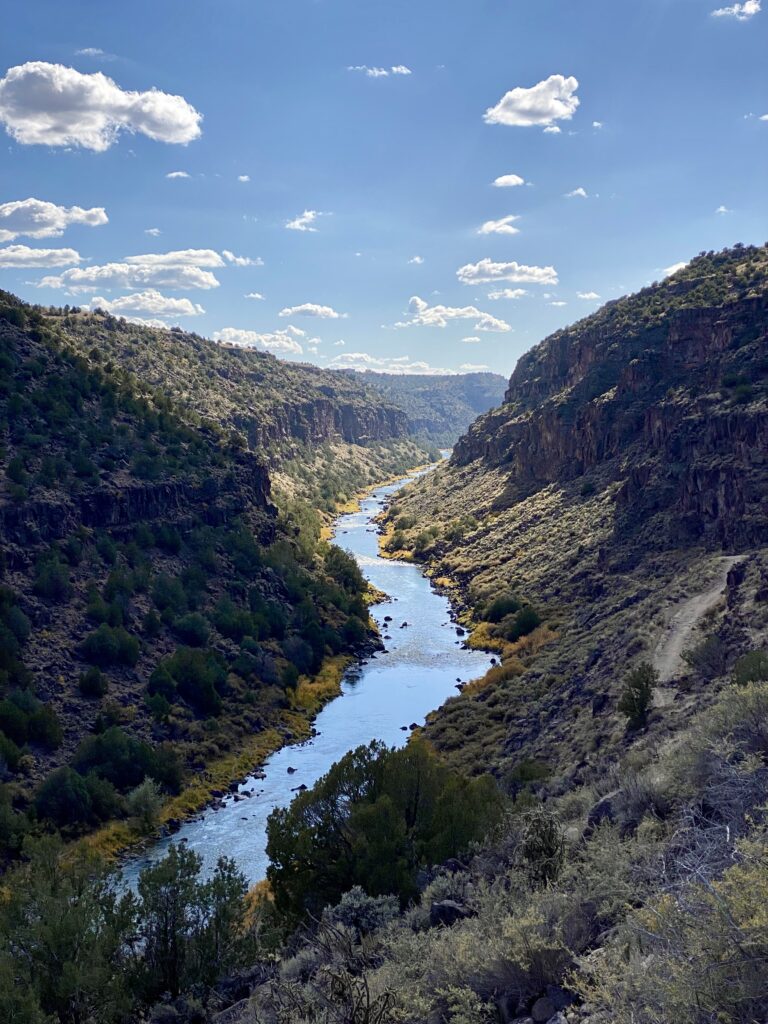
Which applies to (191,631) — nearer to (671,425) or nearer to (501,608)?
(501,608)

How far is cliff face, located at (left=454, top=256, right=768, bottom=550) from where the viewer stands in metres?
51.2

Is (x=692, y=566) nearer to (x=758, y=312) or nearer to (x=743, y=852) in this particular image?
(x=758, y=312)

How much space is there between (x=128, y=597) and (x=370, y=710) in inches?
686

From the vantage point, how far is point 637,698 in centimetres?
2947

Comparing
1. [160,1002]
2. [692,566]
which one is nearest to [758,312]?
[692,566]

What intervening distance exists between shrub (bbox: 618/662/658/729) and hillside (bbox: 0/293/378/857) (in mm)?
23694

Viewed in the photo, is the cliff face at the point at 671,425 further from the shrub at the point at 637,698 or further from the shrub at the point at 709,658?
the shrub at the point at 637,698

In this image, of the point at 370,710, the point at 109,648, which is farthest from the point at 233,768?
the point at 370,710

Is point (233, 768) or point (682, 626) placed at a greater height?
point (682, 626)

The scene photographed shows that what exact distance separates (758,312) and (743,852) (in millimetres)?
64966

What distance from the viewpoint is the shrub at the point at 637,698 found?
29.0 meters

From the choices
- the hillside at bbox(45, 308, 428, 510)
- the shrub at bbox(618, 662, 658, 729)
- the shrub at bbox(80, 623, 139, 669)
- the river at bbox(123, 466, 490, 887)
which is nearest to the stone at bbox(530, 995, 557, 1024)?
the shrub at bbox(618, 662, 658, 729)

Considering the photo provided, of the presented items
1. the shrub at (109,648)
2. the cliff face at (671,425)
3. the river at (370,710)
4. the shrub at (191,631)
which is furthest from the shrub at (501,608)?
the shrub at (109,648)

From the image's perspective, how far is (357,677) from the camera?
59969mm
